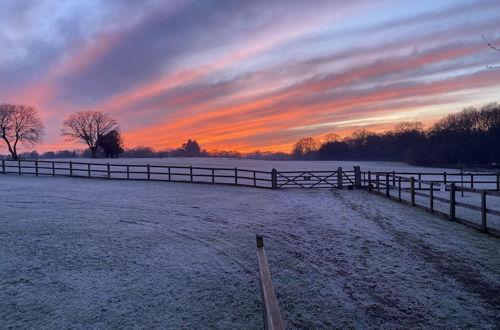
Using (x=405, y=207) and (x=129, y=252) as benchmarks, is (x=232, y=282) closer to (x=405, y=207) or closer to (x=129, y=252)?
(x=129, y=252)

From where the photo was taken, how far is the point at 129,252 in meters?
6.27

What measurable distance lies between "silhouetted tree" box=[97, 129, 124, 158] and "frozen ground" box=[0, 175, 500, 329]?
63.5m

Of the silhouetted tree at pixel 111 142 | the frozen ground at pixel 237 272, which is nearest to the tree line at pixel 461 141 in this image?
the frozen ground at pixel 237 272

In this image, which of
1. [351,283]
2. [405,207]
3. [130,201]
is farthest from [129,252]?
[405,207]

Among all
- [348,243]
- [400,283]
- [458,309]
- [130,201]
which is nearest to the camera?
[458,309]

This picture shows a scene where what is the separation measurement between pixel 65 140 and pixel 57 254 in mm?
72416

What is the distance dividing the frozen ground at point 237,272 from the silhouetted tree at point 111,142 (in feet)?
208

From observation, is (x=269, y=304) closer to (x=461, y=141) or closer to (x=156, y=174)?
(x=156, y=174)

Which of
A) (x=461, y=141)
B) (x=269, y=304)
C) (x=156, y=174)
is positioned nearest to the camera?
(x=269, y=304)

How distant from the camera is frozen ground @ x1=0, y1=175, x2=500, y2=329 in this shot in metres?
3.76

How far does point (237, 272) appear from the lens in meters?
5.15

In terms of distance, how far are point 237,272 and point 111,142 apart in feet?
235

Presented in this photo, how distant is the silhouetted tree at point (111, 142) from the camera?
67312 millimetres

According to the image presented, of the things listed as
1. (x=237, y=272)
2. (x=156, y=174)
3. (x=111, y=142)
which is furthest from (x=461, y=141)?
(x=111, y=142)
